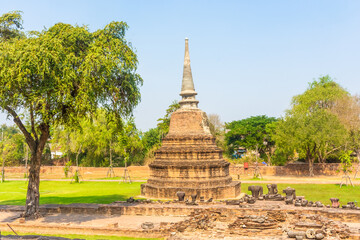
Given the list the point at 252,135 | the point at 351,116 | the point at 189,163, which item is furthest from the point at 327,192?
the point at 252,135

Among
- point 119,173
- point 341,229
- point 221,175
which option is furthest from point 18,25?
point 119,173

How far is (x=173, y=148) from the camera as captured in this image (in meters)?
22.5

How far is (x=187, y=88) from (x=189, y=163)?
18.5 ft

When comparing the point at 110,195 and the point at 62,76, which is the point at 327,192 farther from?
the point at 62,76

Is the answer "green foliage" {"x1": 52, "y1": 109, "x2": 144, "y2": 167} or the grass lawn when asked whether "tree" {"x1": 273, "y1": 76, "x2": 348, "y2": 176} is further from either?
"green foliage" {"x1": 52, "y1": 109, "x2": 144, "y2": 167}

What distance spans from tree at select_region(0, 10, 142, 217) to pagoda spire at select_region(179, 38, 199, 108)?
7.92m

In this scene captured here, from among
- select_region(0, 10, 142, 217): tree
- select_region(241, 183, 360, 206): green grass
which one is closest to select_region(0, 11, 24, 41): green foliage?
select_region(0, 10, 142, 217): tree

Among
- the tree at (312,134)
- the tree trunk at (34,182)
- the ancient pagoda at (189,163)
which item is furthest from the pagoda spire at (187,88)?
the tree at (312,134)

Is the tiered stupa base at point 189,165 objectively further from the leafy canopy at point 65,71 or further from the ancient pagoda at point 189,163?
the leafy canopy at point 65,71

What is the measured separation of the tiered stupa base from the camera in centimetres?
2094

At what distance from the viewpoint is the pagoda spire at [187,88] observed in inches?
935

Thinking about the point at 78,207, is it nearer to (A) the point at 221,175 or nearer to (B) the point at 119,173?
(A) the point at 221,175

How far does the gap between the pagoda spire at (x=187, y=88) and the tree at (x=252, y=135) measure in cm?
2672

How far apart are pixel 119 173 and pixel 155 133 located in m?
14.0
